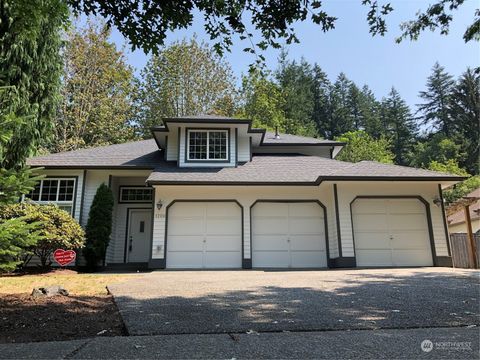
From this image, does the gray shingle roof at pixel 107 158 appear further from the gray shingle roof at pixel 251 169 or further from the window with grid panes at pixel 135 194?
the window with grid panes at pixel 135 194

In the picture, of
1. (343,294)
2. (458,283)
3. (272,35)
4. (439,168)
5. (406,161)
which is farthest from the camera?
(406,161)

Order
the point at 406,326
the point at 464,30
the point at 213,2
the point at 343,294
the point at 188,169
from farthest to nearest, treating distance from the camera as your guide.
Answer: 1. the point at 188,169
2. the point at 464,30
3. the point at 343,294
4. the point at 213,2
5. the point at 406,326

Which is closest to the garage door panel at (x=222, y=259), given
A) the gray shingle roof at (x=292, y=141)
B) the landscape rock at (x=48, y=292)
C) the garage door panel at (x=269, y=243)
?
the garage door panel at (x=269, y=243)

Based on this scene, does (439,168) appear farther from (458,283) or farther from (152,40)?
(152,40)

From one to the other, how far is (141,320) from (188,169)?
9.00m

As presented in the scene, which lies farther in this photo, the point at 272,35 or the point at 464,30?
the point at 464,30

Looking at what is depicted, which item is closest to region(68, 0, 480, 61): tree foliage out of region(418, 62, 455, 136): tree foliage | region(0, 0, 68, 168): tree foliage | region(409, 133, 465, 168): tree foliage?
region(0, 0, 68, 168): tree foliage

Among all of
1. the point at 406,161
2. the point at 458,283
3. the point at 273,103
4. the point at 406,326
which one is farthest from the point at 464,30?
the point at 406,161

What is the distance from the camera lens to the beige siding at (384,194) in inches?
440

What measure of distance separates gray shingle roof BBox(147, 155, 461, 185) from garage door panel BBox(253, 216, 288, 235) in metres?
A: 1.27

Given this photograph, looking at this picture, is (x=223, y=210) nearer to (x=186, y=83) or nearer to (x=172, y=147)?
(x=172, y=147)

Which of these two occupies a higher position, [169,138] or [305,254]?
[169,138]

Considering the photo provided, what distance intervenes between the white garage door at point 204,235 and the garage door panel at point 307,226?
1.79 m

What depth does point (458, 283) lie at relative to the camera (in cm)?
692
